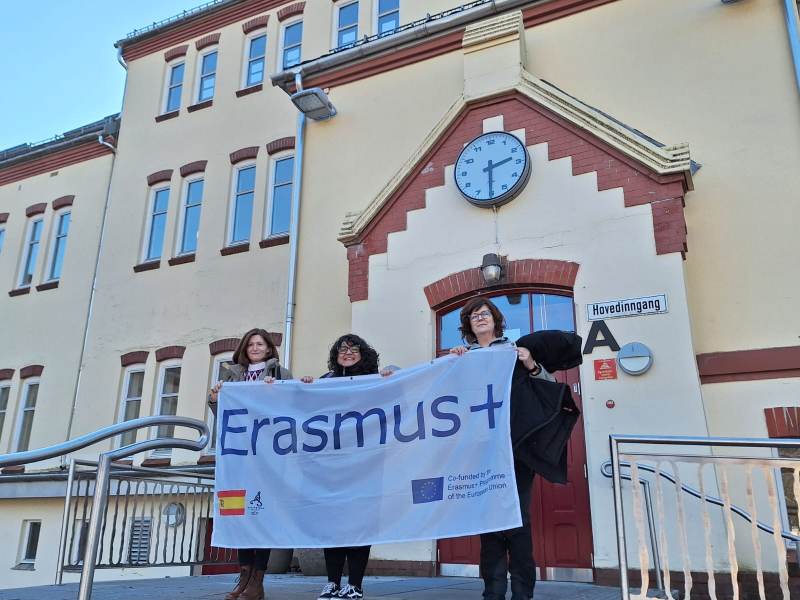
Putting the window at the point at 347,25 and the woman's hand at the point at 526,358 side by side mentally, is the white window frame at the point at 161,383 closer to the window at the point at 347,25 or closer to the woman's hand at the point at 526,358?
the window at the point at 347,25

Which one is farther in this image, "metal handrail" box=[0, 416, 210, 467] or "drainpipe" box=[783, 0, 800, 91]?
"drainpipe" box=[783, 0, 800, 91]

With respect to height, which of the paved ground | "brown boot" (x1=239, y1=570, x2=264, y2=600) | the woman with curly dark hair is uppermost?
the woman with curly dark hair

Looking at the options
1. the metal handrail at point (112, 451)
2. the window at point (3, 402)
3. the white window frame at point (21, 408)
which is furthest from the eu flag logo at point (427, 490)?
the window at point (3, 402)

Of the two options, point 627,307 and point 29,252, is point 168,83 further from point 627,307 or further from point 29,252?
point 627,307

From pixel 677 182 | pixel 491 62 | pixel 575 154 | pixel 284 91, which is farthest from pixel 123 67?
pixel 677 182

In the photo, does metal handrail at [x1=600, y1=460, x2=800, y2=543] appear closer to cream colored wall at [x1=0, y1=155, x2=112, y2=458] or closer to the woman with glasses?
the woman with glasses

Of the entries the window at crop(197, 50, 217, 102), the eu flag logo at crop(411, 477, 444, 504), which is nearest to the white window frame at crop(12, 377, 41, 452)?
the window at crop(197, 50, 217, 102)

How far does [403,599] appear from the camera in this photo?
5.39m

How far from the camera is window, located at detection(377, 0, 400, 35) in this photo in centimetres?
1270

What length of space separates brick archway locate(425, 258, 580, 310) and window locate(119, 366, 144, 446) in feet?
23.4

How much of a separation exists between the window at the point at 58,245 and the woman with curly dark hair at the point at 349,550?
11.8 metres

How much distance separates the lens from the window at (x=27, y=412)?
1445 centimetres

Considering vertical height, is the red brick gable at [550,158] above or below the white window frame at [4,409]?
above

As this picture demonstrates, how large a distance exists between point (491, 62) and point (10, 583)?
12280mm
